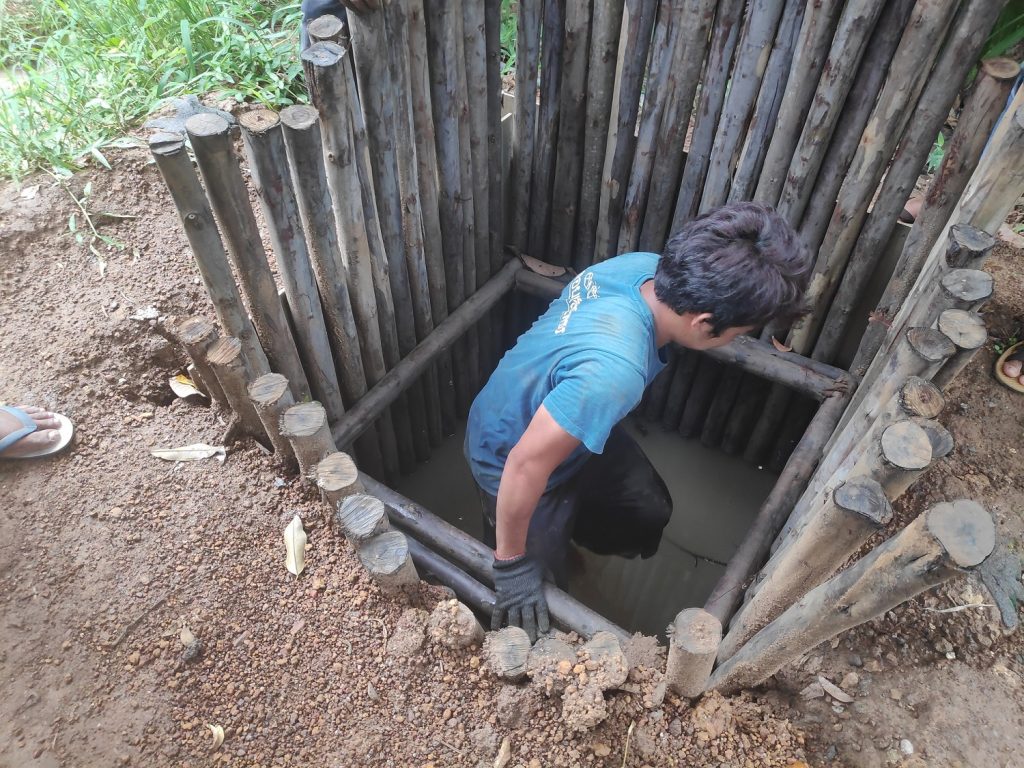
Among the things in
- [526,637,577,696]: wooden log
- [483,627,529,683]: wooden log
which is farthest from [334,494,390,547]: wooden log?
[526,637,577,696]: wooden log

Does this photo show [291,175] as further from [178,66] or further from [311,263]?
[178,66]

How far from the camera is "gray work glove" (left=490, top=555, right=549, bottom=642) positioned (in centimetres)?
261

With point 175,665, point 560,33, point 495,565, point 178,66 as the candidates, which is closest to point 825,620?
point 495,565

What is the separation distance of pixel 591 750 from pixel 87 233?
3126 mm

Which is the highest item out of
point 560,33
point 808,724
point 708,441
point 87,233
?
point 560,33

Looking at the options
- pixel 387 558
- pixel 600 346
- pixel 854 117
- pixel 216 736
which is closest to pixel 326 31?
pixel 600 346

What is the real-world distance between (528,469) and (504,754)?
822mm

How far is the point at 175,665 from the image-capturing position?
7.70 feet

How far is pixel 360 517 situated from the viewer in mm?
2352

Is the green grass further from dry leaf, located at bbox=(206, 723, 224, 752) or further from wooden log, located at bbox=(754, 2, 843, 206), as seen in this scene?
dry leaf, located at bbox=(206, 723, 224, 752)

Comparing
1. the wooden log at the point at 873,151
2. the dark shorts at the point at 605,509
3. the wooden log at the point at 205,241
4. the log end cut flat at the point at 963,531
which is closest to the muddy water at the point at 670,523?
the dark shorts at the point at 605,509

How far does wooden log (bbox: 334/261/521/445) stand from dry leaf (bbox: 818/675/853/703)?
1.98 metres

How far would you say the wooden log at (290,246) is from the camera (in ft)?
7.42

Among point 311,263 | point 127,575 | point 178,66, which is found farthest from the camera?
point 178,66
